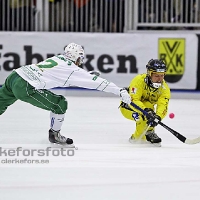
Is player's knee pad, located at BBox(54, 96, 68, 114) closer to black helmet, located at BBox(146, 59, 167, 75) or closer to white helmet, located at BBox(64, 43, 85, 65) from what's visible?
white helmet, located at BBox(64, 43, 85, 65)

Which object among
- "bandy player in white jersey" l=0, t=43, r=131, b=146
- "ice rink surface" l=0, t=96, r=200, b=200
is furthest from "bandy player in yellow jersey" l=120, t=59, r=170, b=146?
"bandy player in white jersey" l=0, t=43, r=131, b=146

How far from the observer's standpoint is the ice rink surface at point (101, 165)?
138 inches

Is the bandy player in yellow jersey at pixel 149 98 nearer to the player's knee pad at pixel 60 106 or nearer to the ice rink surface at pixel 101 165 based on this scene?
the ice rink surface at pixel 101 165

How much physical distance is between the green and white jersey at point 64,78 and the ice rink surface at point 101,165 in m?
0.56

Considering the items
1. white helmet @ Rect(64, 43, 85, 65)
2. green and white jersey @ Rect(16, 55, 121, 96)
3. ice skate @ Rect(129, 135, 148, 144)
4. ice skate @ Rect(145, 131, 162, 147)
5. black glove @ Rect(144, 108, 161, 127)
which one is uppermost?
white helmet @ Rect(64, 43, 85, 65)

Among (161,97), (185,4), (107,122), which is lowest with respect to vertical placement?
(107,122)

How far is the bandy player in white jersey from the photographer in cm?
496

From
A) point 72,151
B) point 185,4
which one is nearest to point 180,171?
point 72,151

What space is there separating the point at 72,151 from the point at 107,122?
190 cm

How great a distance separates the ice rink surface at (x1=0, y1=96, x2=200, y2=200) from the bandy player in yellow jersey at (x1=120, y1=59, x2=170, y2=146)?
158 millimetres

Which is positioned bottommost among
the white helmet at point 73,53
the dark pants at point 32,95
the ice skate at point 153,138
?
the ice skate at point 153,138

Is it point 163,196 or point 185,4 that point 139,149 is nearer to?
point 163,196

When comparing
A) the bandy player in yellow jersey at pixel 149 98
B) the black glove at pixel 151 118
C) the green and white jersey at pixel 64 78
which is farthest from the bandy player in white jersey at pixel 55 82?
the bandy player in yellow jersey at pixel 149 98

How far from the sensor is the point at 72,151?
5.00 meters
